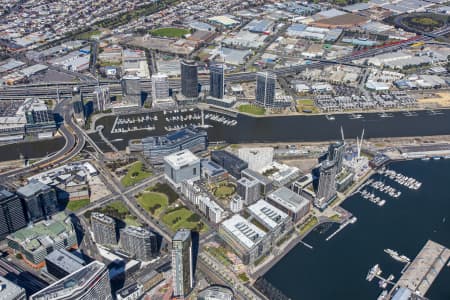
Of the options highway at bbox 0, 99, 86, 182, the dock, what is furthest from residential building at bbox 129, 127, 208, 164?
the dock

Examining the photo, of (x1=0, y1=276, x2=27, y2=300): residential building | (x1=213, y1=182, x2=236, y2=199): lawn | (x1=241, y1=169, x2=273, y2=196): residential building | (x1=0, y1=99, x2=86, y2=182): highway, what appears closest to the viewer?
(x1=0, y1=276, x2=27, y2=300): residential building

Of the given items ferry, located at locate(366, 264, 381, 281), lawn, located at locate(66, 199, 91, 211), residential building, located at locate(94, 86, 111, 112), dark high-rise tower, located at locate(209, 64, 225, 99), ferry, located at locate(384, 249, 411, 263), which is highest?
dark high-rise tower, located at locate(209, 64, 225, 99)

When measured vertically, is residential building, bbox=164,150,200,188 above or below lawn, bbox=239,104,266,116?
below

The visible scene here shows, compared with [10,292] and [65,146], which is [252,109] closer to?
[65,146]

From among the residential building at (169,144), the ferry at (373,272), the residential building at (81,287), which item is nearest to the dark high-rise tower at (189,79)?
the residential building at (169,144)

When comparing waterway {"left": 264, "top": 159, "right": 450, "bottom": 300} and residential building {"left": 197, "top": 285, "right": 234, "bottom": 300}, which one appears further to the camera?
waterway {"left": 264, "top": 159, "right": 450, "bottom": 300}

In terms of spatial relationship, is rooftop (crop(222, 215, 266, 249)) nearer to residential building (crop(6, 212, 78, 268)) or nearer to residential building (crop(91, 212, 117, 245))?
residential building (crop(91, 212, 117, 245))

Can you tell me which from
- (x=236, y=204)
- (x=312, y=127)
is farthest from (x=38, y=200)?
(x=312, y=127)
